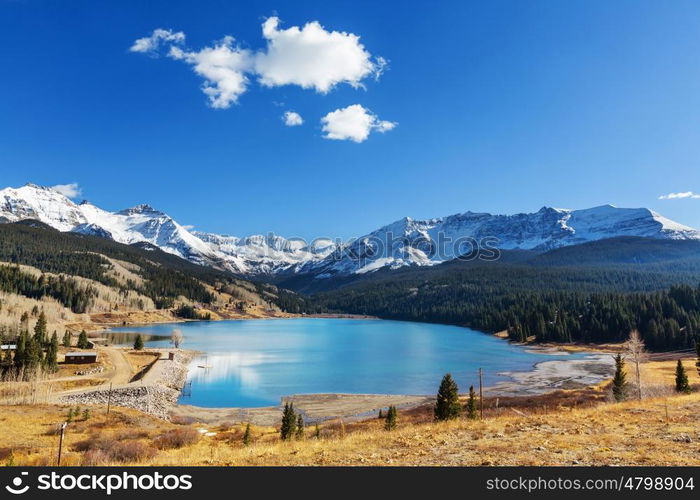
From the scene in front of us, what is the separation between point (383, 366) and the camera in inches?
4168

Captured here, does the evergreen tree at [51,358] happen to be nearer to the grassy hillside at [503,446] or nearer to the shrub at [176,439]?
the shrub at [176,439]

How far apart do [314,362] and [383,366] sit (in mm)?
17438

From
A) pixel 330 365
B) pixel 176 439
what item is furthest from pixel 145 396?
pixel 330 365

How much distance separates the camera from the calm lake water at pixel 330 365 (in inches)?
3065

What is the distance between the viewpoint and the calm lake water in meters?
77.8

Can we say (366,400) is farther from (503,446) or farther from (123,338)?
(123,338)

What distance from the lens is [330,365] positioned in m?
106

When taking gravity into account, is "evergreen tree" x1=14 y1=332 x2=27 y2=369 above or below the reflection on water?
above

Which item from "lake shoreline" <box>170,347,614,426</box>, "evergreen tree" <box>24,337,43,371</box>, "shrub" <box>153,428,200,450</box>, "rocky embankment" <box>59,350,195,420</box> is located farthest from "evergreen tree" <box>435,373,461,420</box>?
"evergreen tree" <box>24,337,43,371</box>

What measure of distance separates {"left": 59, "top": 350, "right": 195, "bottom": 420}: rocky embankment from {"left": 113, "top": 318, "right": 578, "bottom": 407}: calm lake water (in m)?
3.38

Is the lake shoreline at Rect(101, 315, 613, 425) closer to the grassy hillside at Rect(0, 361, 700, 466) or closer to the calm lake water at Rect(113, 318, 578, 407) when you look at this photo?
the calm lake water at Rect(113, 318, 578, 407)

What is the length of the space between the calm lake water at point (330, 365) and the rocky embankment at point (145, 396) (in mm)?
3381

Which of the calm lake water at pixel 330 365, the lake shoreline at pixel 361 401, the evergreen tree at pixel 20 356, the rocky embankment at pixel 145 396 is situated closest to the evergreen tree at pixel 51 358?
the evergreen tree at pixel 20 356

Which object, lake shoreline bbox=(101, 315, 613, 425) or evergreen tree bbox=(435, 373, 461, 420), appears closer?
evergreen tree bbox=(435, 373, 461, 420)
